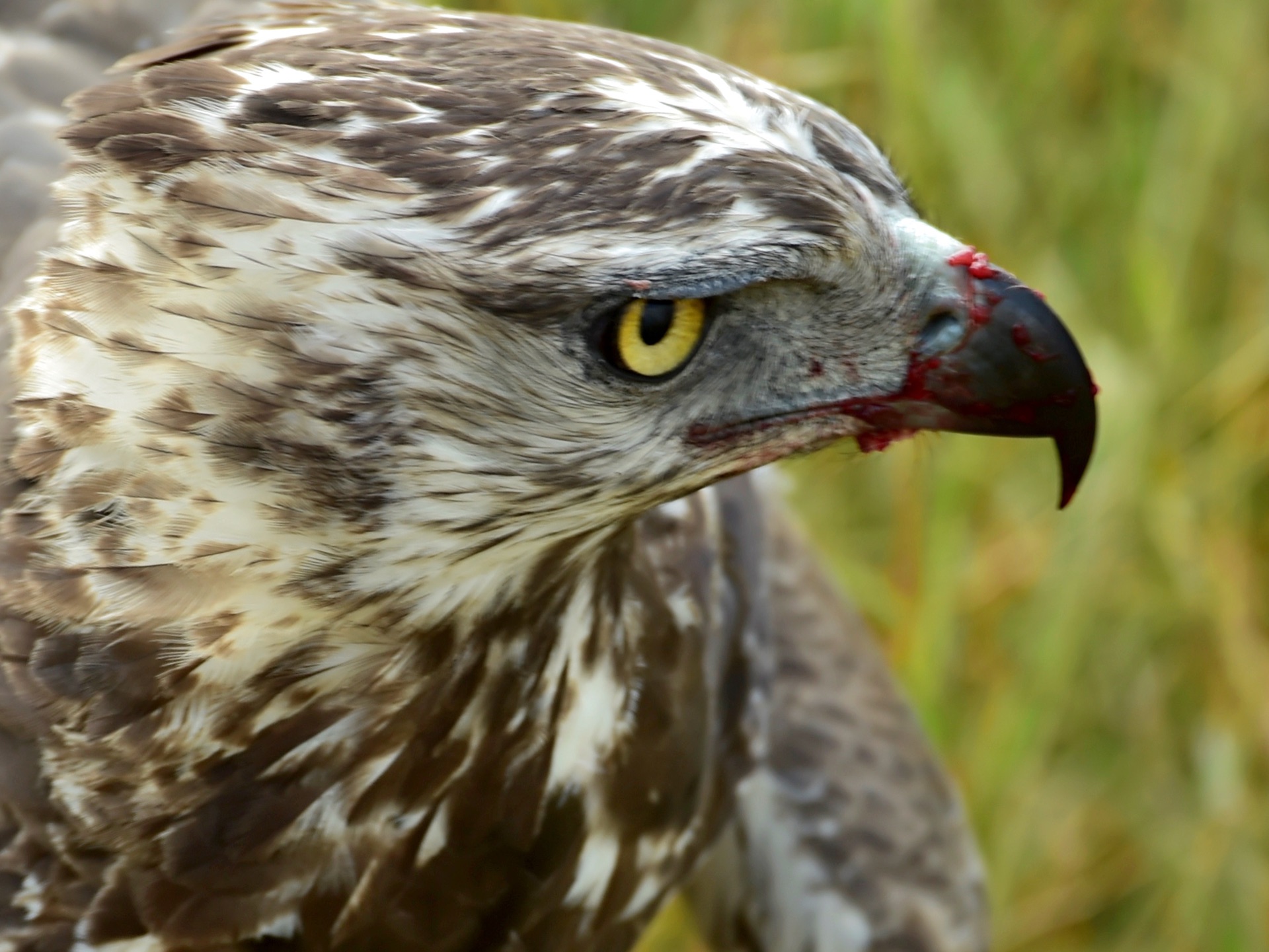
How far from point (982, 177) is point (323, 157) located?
1929 millimetres

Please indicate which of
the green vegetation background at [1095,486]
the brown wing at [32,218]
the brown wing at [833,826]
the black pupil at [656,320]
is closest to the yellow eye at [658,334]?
the black pupil at [656,320]

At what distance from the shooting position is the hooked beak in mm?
1660

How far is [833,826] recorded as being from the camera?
273 cm

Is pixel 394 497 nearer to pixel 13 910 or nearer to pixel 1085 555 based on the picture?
pixel 13 910

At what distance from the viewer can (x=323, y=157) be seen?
1519 millimetres

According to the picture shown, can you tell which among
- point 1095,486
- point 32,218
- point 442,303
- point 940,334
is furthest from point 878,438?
point 1095,486

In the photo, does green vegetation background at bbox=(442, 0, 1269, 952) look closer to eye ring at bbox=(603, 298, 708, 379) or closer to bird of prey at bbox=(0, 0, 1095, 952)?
bird of prey at bbox=(0, 0, 1095, 952)

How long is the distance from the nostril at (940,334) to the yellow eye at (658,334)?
0.78ft

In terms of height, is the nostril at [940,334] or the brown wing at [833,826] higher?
the nostril at [940,334]

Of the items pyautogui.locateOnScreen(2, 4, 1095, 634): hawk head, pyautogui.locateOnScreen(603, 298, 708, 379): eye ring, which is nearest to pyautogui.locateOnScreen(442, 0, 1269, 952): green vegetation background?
pyautogui.locateOnScreen(2, 4, 1095, 634): hawk head

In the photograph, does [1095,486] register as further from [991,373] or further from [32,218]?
[32,218]

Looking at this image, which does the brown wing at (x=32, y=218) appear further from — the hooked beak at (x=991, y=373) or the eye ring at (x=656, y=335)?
the hooked beak at (x=991, y=373)

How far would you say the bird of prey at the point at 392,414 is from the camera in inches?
59.5

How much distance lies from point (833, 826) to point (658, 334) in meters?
1.40
